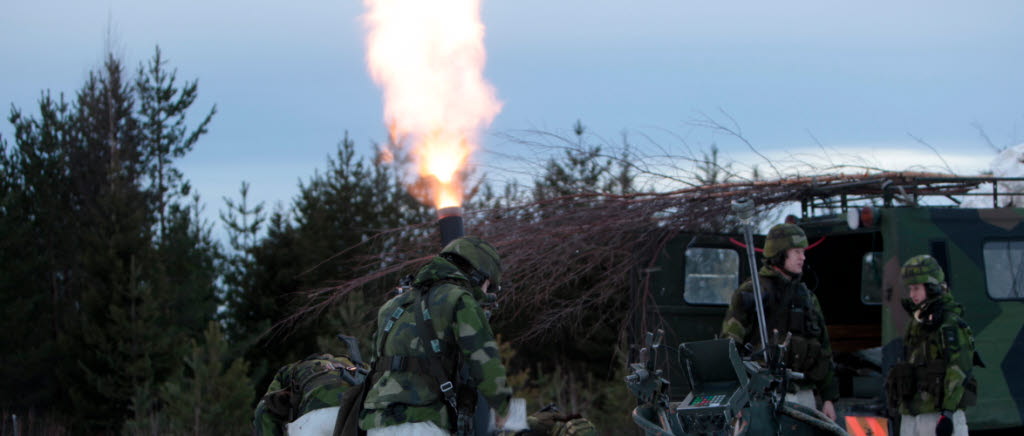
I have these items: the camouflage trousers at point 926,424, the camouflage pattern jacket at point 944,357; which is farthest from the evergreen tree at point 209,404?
the camouflage pattern jacket at point 944,357

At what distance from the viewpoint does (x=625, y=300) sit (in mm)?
10641

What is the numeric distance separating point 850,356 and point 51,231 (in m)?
17.3

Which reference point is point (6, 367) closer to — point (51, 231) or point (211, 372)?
point (51, 231)

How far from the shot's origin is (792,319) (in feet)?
21.4

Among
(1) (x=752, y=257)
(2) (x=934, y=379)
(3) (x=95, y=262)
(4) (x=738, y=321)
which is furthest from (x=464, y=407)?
(3) (x=95, y=262)

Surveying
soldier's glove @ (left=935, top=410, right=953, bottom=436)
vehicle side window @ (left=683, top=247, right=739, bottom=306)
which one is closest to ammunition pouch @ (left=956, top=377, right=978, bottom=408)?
soldier's glove @ (left=935, top=410, right=953, bottom=436)

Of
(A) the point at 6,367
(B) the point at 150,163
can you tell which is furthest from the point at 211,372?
(B) the point at 150,163

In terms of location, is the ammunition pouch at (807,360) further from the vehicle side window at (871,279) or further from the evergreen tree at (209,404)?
the evergreen tree at (209,404)

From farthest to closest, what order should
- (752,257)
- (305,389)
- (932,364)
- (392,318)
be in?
(932,364), (752,257), (305,389), (392,318)

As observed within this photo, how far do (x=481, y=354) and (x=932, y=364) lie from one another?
324cm

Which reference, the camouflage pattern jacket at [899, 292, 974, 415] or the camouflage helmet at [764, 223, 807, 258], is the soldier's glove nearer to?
the camouflage pattern jacket at [899, 292, 974, 415]

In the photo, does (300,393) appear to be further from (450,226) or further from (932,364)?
(932,364)

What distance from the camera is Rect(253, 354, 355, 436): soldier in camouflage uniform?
580 cm

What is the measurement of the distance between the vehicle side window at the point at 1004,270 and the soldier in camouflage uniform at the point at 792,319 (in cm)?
168
